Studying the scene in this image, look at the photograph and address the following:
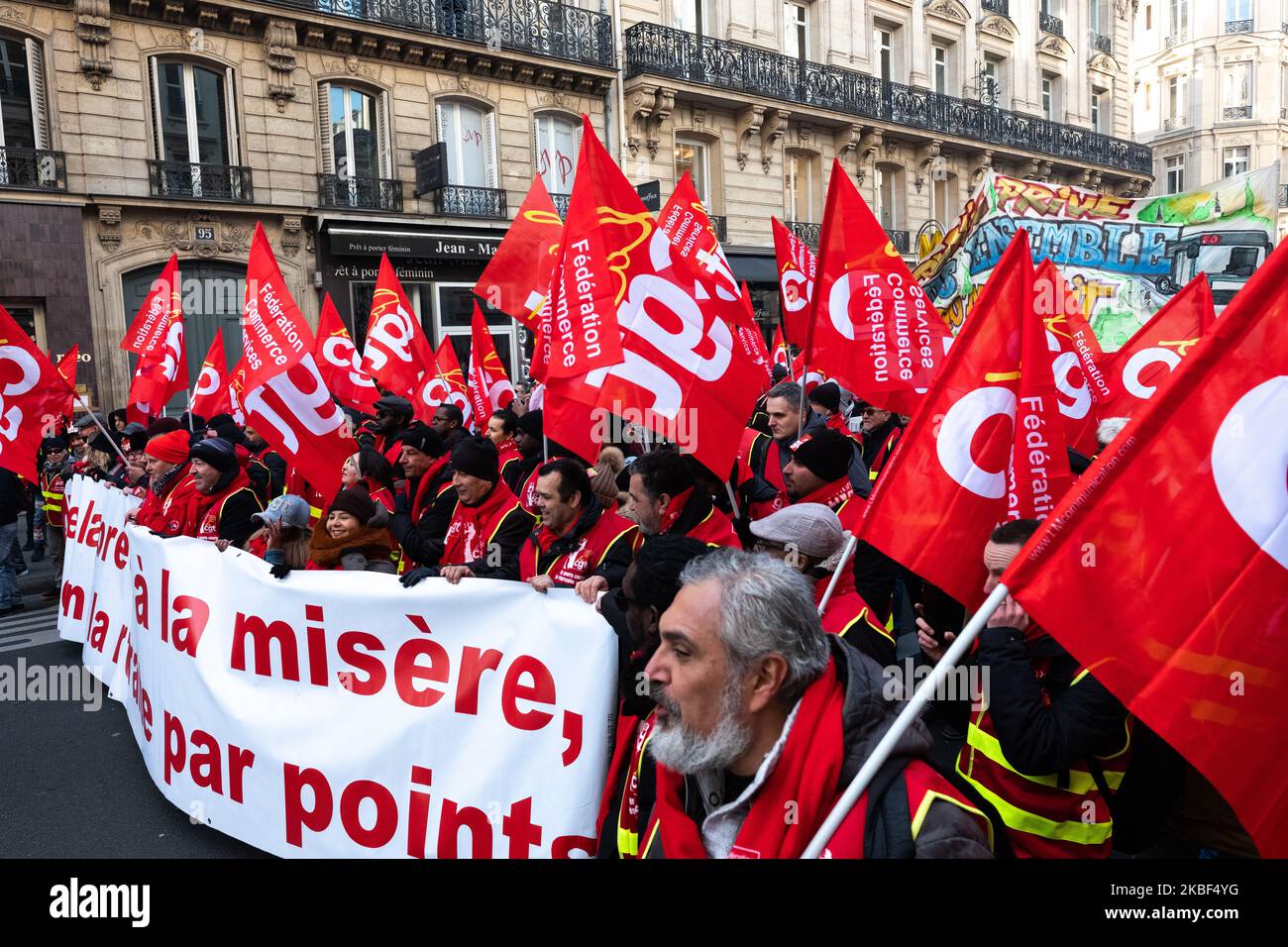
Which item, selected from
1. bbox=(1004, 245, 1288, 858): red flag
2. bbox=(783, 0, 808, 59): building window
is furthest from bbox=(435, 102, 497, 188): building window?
bbox=(1004, 245, 1288, 858): red flag

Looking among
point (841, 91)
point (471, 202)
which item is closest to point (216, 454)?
point (471, 202)

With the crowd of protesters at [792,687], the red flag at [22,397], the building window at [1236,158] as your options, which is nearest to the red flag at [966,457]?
the crowd of protesters at [792,687]

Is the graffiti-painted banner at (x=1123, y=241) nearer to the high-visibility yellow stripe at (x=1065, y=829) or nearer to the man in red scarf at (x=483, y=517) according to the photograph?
the man in red scarf at (x=483, y=517)

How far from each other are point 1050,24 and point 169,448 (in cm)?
3412

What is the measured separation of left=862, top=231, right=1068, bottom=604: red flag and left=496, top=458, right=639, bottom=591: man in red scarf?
1424 millimetres

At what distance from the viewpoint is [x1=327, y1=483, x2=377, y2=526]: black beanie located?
4.82 metres

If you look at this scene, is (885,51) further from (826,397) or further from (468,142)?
(826,397)

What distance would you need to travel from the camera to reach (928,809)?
1666mm

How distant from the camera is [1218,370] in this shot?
187 cm

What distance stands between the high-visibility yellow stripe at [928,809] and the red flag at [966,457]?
1128 millimetres

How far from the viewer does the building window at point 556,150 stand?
21234 mm

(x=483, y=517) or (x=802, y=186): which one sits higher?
(x=802, y=186)

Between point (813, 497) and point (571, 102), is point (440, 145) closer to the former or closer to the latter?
point (571, 102)

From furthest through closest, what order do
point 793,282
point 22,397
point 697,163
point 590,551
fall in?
point 697,163 → point 793,282 → point 22,397 → point 590,551
